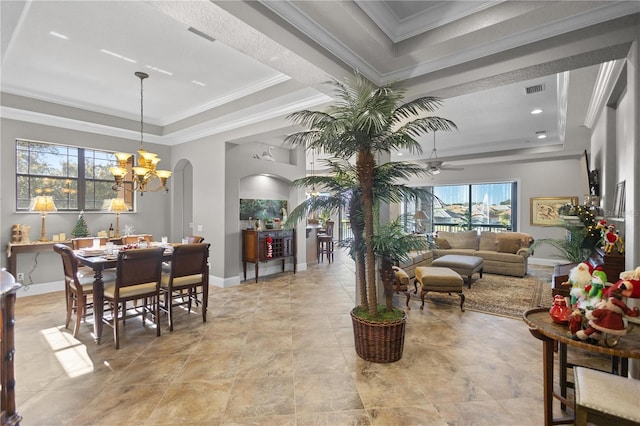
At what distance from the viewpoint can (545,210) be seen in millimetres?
7965

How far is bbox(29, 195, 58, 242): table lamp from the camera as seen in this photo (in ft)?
15.4

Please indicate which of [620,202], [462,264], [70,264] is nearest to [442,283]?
[462,264]

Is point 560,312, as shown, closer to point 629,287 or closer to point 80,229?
point 629,287

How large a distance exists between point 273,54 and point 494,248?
6.73 meters

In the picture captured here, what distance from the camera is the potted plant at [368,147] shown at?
267 centimetres

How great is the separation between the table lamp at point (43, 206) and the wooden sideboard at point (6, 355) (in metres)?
4.21

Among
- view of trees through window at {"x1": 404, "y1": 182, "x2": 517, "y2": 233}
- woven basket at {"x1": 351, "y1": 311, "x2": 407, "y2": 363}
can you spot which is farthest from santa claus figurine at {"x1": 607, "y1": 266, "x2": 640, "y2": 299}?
view of trees through window at {"x1": 404, "y1": 182, "x2": 517, "y2": 233}

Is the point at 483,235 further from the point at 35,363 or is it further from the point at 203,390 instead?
the point at 35,363

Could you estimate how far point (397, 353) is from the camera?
2.82m

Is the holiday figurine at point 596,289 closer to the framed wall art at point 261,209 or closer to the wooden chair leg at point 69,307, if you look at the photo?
the wooden chair leg at point 69,307

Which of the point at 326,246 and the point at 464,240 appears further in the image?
the point at 326,246

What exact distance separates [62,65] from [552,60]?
5612 mm

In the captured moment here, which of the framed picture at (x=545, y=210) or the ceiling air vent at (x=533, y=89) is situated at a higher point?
the ceiling air vent at (x=533, y=89)

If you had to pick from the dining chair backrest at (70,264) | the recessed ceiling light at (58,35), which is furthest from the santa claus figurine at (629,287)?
the recessed ceiling light at (58,35)
